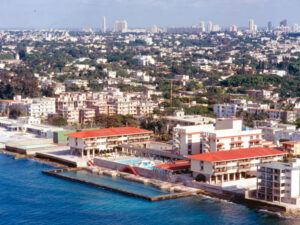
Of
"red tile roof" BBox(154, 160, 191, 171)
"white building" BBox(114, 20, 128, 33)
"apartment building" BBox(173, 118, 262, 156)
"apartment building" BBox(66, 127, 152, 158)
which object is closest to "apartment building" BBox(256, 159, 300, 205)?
"red tile roof" BBox(154, 160, 191, 171)

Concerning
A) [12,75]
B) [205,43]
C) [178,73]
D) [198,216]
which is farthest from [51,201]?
[205,43]

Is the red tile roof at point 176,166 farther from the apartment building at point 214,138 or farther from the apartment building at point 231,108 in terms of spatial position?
the apartment building at point 231,108

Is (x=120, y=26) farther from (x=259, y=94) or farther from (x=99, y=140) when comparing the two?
(x=99, y=140)

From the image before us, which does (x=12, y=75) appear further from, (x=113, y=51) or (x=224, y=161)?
(x=224, y=161)

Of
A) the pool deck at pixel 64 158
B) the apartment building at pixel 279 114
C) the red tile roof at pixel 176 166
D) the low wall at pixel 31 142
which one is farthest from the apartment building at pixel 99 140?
the apartment building at pixel 279 114

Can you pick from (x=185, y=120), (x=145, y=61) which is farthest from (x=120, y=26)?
(x=185, y=120)
